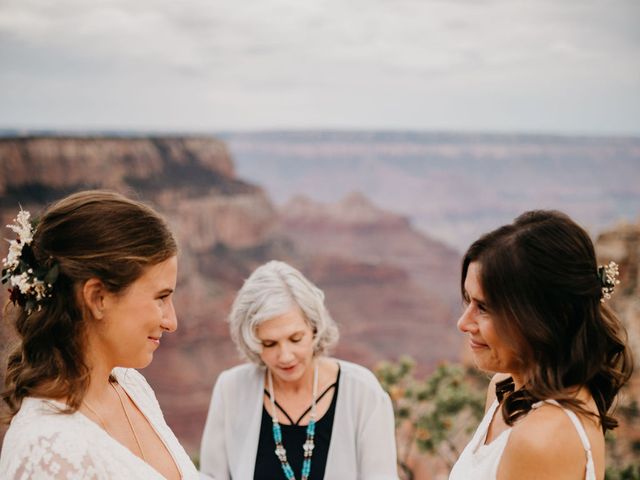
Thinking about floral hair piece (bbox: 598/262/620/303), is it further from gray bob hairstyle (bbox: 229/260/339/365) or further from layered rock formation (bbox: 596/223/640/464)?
layered rock formation (bbox: 596/223/640/464)

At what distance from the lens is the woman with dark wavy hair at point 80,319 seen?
6.23 feet

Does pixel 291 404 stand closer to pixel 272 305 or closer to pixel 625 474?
pixel 272 305

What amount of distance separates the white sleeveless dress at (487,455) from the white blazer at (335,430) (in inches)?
48.0

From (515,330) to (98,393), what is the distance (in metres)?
1.43

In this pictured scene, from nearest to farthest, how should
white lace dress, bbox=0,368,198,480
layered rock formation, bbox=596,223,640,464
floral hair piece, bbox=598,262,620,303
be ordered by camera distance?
white lace dress, bbox=0,368,198,480 → floral hair piece, bbox=598,262,620,303 → layered rock formation, bbox=596,223,640,464

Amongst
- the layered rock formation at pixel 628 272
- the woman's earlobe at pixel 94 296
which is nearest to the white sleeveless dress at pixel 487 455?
the woman's earlobe at pixel 94 296

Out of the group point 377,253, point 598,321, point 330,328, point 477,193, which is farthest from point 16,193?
point 477,193

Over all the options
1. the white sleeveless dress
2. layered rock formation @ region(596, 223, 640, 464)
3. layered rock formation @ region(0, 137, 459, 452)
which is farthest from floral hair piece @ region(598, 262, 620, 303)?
layered rock formation @ region(0, 137, 459, 452)

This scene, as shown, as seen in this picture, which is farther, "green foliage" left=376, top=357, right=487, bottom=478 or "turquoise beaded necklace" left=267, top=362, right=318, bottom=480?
"green foliage" left=376, top=357, right=487, bottom=478

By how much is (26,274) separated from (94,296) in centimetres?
21

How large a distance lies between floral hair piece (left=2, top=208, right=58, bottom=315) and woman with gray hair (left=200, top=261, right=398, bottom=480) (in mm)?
1638

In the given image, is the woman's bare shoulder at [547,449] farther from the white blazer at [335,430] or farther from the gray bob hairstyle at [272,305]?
the gray bob hairstyle at [272,305]

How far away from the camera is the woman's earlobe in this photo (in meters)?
1.99

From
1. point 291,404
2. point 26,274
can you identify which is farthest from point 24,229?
point 291,404
